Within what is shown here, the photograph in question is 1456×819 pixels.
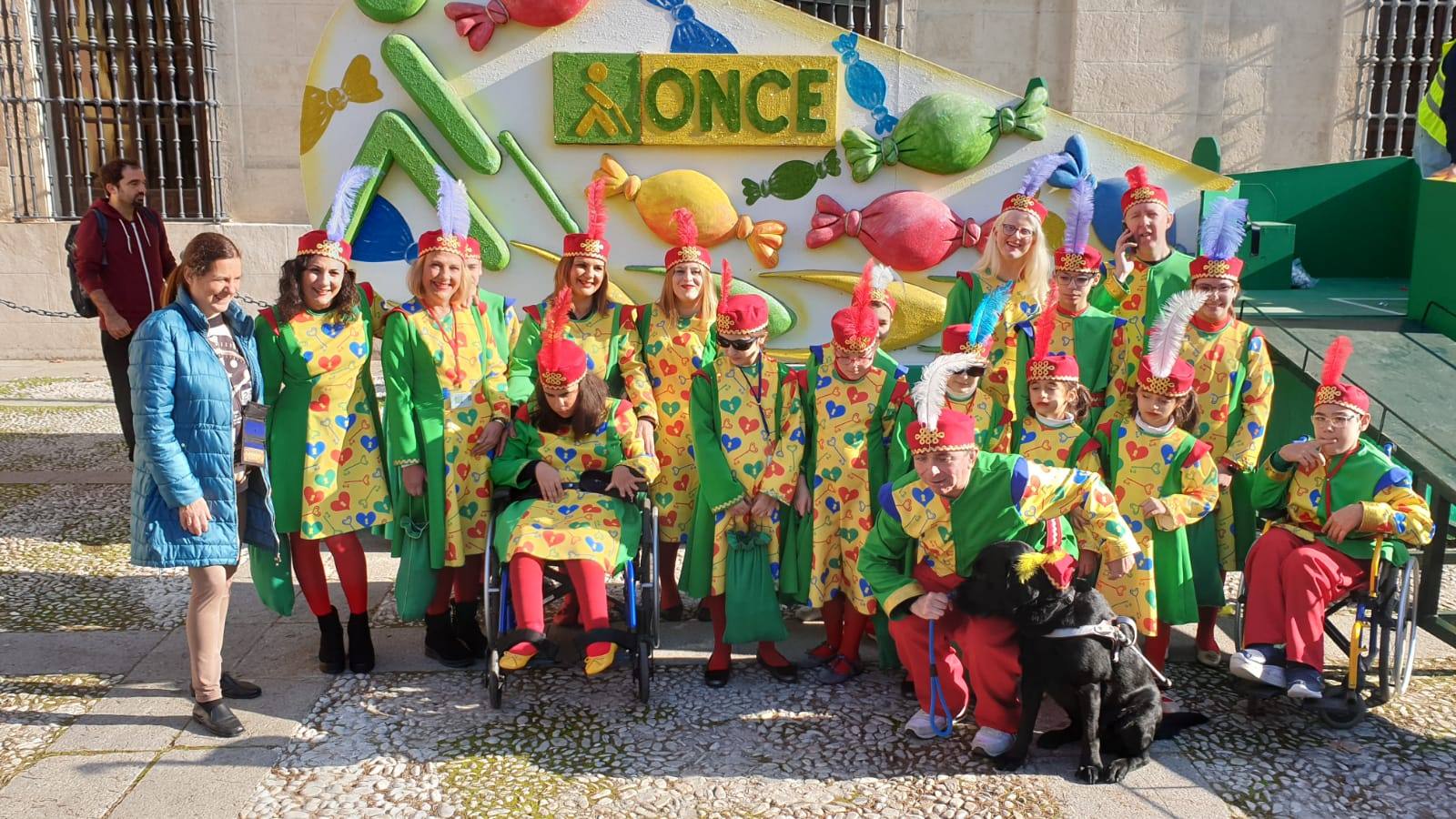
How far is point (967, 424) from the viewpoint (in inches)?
138

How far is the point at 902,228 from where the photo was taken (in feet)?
21.0

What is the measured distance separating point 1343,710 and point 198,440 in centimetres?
405

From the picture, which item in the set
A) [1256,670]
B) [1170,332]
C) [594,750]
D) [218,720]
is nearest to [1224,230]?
[1170,332]

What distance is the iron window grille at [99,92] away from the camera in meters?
10.8

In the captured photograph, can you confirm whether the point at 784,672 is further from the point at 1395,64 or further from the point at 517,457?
the point at 1395,64

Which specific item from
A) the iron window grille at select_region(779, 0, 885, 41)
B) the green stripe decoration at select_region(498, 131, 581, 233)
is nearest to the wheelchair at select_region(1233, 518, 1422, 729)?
the green stripe decoration at select_region(498, 131, 581, 233)

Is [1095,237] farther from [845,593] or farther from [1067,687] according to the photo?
[1067,687]

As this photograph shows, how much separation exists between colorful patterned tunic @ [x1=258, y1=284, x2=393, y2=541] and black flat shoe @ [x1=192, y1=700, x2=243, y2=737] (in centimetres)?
68

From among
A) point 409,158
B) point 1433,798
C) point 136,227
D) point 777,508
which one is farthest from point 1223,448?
point 136,227

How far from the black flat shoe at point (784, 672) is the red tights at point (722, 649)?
0.6 inches

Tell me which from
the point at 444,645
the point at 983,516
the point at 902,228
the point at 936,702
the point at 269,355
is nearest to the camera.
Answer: the point at 983,516

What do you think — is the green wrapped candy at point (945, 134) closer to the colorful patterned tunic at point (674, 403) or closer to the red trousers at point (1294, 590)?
the colorful patterned tunic at point (674, 403)

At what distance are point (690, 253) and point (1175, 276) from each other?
2.22 meters

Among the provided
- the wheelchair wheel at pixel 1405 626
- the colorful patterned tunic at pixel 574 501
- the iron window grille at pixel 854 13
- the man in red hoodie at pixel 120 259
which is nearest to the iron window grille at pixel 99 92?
the man in red hoodie at pixel 120 259
